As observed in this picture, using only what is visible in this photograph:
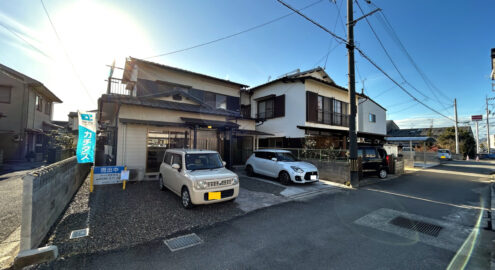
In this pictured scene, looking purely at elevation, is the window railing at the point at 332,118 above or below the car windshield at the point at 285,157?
above

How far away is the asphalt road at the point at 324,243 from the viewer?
288 centimetres

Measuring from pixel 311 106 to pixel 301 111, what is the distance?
97 cm

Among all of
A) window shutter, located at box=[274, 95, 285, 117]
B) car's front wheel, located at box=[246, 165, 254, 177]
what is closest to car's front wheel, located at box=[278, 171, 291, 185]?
car's front wheel, located at box=[246, 165, 254, 177]

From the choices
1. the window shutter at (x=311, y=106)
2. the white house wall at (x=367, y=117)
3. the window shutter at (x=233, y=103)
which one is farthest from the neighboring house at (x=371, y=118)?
the window shutter at (x=233, y=103)

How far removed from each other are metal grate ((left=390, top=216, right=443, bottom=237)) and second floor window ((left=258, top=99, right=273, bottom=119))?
11.1 metres

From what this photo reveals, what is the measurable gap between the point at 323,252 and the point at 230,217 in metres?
2.28

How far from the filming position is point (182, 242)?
349 centimetres

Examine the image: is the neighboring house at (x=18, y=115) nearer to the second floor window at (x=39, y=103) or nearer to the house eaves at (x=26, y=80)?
the house eaves at (x=26, y=80)

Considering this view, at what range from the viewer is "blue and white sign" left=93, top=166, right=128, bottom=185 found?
6.76 meters

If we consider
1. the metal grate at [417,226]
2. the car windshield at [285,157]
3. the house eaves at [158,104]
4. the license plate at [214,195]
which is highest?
the house eaves at [158,104]

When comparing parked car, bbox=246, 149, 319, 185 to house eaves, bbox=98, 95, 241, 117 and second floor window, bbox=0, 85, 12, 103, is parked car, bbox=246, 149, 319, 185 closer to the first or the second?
house eaves, bbox=98, 95, 241, 117

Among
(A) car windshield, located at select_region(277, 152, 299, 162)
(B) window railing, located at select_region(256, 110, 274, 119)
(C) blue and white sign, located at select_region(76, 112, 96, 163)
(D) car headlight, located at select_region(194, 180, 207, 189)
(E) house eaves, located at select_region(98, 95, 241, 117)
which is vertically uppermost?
(B) window railing, located at select_region(256, 110, 274, 119)

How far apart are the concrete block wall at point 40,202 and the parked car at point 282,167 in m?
7.01

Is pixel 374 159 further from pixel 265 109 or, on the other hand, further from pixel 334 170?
pixel 265 109
